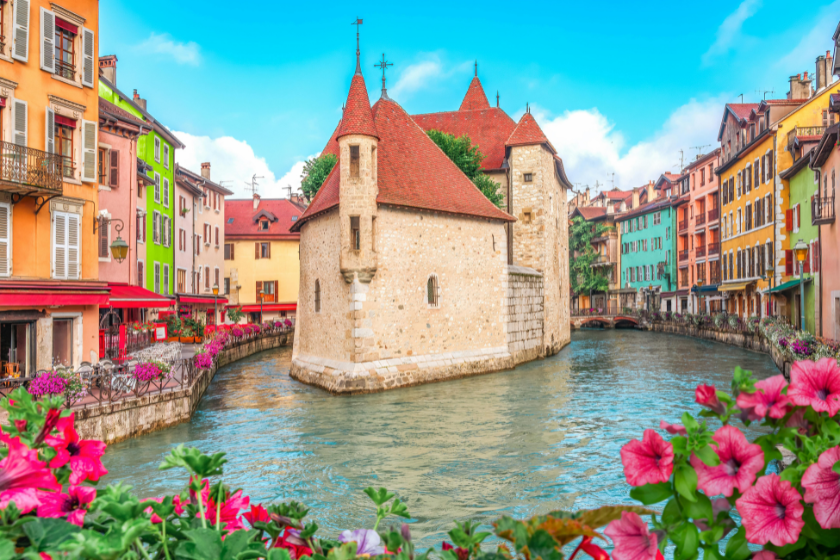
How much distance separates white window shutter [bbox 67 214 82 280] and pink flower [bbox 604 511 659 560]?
16.8 m

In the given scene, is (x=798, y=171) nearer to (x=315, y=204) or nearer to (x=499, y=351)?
(x=499, y=351)

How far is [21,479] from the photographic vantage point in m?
1.62

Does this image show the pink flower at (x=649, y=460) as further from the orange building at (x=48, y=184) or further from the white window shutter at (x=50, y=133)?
the white window shutter at (x=50, y=133)

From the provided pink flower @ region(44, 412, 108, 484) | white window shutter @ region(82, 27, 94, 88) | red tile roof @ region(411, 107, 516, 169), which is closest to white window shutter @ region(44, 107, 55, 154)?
white window shutter @ region(82, 27, 94, 88)

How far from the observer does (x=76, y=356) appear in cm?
1608

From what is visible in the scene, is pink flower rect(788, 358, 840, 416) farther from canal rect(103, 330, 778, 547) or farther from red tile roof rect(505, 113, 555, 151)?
red tile roof rect(505, 113, 555, 151)

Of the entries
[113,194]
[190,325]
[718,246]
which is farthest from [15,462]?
[718,246]

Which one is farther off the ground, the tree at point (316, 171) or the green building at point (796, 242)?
the tree at point (316, 171)

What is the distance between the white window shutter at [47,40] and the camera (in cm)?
1509

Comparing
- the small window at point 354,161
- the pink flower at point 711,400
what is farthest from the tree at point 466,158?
the pink flower at point 711,400

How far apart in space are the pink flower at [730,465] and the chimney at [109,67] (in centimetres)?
3564

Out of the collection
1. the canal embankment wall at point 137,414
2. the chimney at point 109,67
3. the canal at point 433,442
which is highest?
the chimney at point 109,67

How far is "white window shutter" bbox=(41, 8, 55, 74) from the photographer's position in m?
15.1

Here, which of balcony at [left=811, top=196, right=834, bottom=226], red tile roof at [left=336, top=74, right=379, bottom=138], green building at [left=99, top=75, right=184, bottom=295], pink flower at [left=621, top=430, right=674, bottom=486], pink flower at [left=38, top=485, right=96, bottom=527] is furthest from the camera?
green building at [left=99, top=75, right=184, bottom=295]
